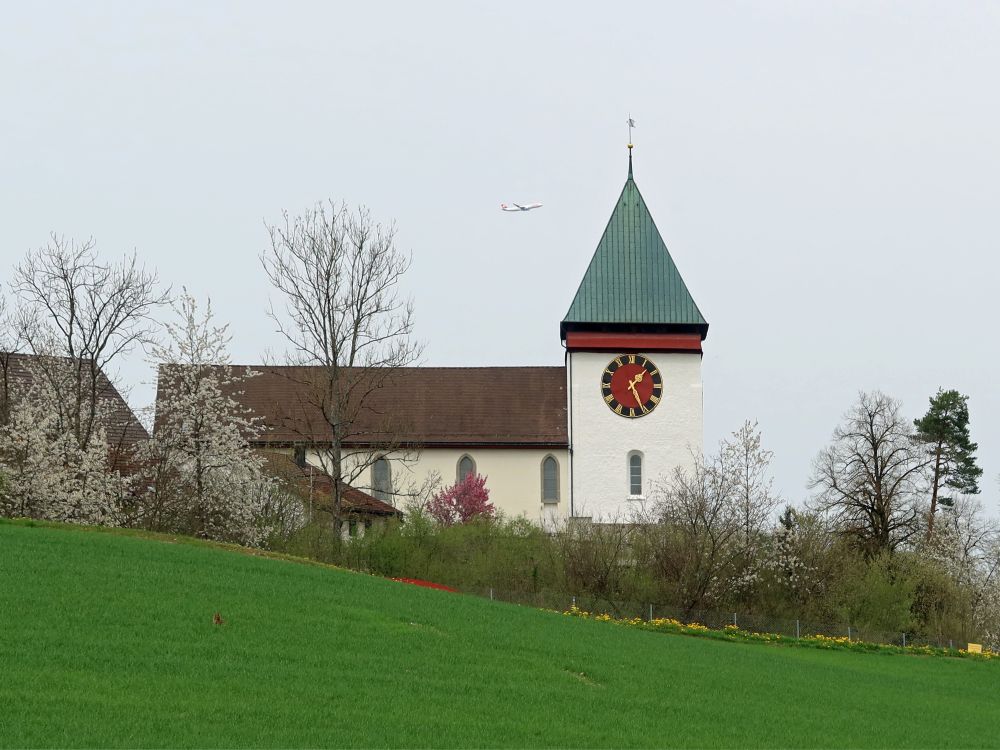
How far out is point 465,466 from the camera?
58.4 metres

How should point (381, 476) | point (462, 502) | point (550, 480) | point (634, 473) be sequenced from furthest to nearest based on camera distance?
point (381, 476) → point (550, 480) → point (634, 473) → point (462, 502)

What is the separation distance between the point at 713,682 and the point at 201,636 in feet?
28.5

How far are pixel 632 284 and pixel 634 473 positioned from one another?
7.77 metres

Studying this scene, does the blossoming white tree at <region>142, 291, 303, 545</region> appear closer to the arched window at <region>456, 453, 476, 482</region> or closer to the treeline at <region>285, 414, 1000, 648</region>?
the treeline at <region>285, 414, 1000, 648</region>

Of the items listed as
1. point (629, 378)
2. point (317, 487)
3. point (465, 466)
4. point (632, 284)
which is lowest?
point (317, 487)

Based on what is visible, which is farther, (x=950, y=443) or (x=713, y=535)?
(x=950, y=443)

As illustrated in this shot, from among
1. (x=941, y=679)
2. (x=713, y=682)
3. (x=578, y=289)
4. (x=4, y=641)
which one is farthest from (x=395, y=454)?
(x=4, y=641)

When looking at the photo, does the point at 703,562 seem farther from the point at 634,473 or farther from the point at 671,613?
the point at 634,473

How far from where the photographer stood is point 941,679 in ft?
105

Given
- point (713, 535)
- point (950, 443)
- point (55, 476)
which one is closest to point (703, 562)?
point (713, 535)

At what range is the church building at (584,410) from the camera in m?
56.6

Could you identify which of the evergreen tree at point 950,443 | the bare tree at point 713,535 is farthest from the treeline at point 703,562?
the evergreen tree at point 950,443

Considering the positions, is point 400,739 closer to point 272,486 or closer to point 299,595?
point 299,595

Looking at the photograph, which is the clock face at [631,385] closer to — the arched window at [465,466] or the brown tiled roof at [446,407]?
the brown tiled roof at [446,407]
